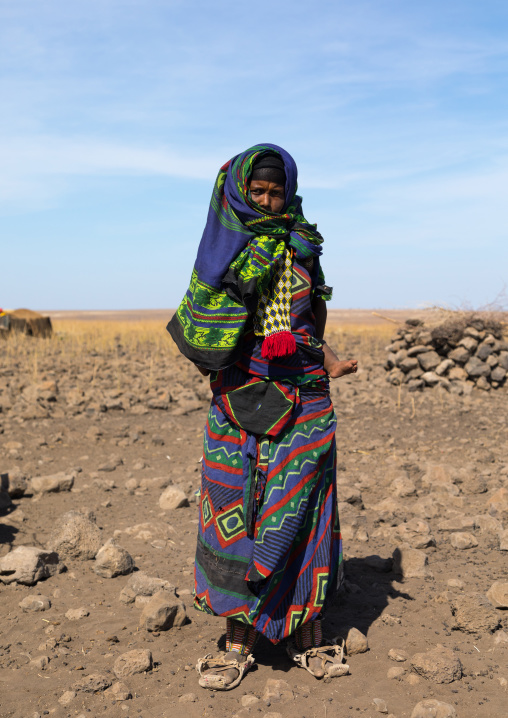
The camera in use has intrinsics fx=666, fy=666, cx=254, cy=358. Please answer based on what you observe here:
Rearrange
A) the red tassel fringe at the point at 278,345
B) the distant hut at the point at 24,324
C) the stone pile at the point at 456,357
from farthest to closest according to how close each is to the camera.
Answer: the distant hut at the point at 24,324 < the stone pile at the point at 456,357 < the red tassel fringe at the point at 278,345

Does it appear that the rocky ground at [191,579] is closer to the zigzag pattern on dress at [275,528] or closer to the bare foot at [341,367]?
the zigzag pattern on dress at [275,528]

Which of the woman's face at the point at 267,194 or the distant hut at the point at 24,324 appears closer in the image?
the woman's face at the point at 267,194

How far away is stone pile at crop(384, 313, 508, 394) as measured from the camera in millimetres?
9180

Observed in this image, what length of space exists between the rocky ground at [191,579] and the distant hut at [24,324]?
9.91 metres

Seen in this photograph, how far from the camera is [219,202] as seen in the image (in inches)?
97.7

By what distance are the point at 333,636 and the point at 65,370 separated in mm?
9068

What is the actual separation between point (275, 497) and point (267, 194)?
1105 mm

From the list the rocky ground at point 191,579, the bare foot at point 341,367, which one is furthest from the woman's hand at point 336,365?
the rocky ground at point 191,579

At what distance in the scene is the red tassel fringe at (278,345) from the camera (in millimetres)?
2389

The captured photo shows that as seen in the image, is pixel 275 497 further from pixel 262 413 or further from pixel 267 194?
pixel 267 194

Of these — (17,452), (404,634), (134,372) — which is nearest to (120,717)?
(404,634)

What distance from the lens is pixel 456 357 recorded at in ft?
30.5

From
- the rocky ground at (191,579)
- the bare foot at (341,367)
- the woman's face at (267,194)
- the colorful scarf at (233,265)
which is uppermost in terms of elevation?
the woman's face at (267,194)

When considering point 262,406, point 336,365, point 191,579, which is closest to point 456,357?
point 191,579
